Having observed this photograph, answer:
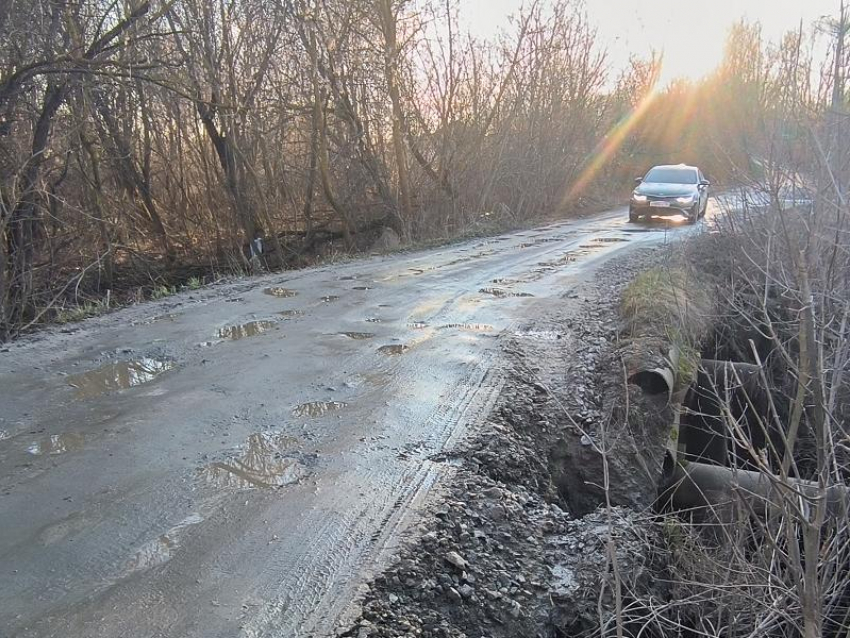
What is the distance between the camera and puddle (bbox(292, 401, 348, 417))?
181 inches

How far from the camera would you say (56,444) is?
4.07m

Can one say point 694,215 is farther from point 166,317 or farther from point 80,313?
point 80,313

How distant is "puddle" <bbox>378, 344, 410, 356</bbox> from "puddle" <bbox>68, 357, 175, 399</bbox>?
1.82 metres

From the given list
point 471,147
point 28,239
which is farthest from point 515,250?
point 28,239

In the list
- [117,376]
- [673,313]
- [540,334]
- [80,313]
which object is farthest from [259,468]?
[673,313]

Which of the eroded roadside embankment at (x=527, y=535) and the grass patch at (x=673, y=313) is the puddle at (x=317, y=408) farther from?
the grass patch at (x=673, y=313)

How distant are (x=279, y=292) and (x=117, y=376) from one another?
137 inches

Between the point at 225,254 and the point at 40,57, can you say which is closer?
the point at 40,57

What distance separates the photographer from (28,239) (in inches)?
409

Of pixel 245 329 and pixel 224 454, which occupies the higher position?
pixel 245 329

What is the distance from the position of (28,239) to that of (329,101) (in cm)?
853

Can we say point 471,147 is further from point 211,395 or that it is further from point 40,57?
→ point 211,395

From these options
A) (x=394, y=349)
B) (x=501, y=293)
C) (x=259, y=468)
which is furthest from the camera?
(x=501, y=293)

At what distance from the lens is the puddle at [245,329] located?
6.47m
